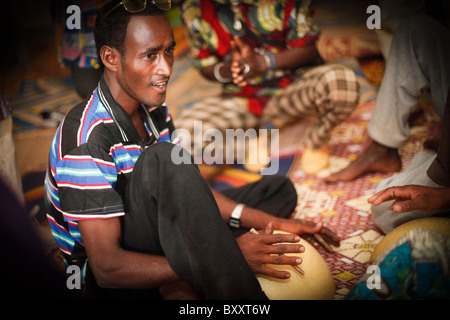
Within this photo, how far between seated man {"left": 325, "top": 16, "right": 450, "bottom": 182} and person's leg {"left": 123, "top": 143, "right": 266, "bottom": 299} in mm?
1257

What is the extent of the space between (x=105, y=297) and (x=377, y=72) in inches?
107

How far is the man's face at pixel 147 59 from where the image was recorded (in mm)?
1406

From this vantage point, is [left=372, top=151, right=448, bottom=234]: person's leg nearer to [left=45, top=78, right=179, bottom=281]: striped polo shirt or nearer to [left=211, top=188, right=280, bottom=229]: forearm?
[left=211, top=188, right=280, bottom=229]: forearm

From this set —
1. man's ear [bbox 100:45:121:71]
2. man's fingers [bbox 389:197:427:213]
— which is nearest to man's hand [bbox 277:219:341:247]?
man's fingers [bbox 389:197:427:213]

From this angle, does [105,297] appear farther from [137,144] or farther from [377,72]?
[377,72]

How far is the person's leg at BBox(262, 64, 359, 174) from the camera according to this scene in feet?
7.97

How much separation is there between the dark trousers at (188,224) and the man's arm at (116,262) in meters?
0.06

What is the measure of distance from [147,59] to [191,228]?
62cm

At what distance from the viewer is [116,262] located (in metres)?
1.28

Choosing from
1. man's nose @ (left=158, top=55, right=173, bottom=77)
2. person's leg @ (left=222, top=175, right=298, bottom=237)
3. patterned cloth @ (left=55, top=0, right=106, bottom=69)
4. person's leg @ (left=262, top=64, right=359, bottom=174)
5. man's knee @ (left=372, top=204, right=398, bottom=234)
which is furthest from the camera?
person's leg @ (left=262, top=64, right=359, bottom=174)

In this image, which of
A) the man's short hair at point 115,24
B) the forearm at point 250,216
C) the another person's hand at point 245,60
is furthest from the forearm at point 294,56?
the man's short hair at point 115,24

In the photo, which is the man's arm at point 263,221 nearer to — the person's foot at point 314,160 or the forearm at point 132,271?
the forearm at point 132,271

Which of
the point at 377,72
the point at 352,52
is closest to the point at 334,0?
the point at 352,52

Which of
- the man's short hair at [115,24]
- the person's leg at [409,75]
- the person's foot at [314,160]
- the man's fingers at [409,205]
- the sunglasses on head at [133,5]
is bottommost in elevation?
the person's foot at [314,160]
